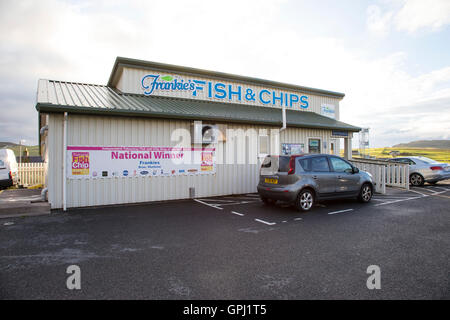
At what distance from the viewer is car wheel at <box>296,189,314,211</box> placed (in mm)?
7953

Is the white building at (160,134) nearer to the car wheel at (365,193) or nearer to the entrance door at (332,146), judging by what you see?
the entrance door at (332,146)

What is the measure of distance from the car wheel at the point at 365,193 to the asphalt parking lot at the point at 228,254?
1.34 metres

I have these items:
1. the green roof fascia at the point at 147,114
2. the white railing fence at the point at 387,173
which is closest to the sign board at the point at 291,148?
the green roof fascia at the point at 147,114

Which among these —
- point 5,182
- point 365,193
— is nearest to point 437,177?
point 365,193

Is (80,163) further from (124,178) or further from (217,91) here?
(217,91)

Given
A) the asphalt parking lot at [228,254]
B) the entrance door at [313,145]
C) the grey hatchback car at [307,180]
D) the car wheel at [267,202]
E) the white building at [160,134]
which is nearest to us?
the asphalt parking lot at [228,254]

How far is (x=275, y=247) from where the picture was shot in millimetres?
4988

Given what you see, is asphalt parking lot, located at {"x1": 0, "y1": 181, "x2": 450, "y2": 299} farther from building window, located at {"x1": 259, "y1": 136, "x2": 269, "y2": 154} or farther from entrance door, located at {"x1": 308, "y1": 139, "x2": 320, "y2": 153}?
entrance door, located at {"x1": 308, "y1": 139, "x2": 320, "y2": 153}

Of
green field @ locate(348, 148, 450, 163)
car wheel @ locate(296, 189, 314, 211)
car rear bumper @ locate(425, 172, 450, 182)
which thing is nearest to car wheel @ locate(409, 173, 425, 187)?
car rear bumper @ locate(425, 172, 450, 182)

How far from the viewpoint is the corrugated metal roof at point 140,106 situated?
8.62 metres

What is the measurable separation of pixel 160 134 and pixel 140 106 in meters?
1.23

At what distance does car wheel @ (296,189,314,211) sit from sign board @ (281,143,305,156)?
186 inches
